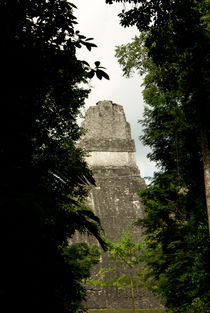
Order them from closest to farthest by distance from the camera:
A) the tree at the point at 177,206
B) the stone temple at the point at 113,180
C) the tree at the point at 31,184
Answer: the tree at the point at 31,184 → the tree at the point at 177,206 → the stone temple at the point at 113,180

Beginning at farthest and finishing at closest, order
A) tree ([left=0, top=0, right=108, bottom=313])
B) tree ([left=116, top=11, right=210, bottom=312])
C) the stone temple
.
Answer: the stone temple < tree ([left=116, top=11, right=210, bottom=312]) < tree ([left=0, top=0, right=108, bottom=313])

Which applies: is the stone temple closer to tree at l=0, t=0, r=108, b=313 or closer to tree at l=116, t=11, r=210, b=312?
tree at l=116, t=11, r=210, b=312

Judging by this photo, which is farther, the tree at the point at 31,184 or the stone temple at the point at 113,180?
the stone temple at the point at 113,180

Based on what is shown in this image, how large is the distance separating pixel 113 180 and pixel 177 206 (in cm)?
1543

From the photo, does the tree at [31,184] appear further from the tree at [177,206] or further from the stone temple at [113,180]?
the stone temple at [113,180]

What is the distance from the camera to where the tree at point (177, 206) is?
763 centimetres

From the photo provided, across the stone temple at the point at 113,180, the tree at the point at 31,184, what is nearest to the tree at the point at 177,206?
the tree at the point at 31,184

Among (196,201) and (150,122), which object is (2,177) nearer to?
(196,201)

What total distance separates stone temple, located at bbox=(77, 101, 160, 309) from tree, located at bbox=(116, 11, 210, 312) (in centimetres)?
873

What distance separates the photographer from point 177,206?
9219mm

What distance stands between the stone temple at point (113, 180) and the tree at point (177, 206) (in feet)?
28.7

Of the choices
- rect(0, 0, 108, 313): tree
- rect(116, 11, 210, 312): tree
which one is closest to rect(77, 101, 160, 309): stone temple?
rect(116, 11, 210, 312): tree

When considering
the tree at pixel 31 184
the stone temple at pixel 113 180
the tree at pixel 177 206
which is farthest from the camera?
the stone temple at pixel 113 180

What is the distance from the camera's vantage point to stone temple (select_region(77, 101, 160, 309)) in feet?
56.7
